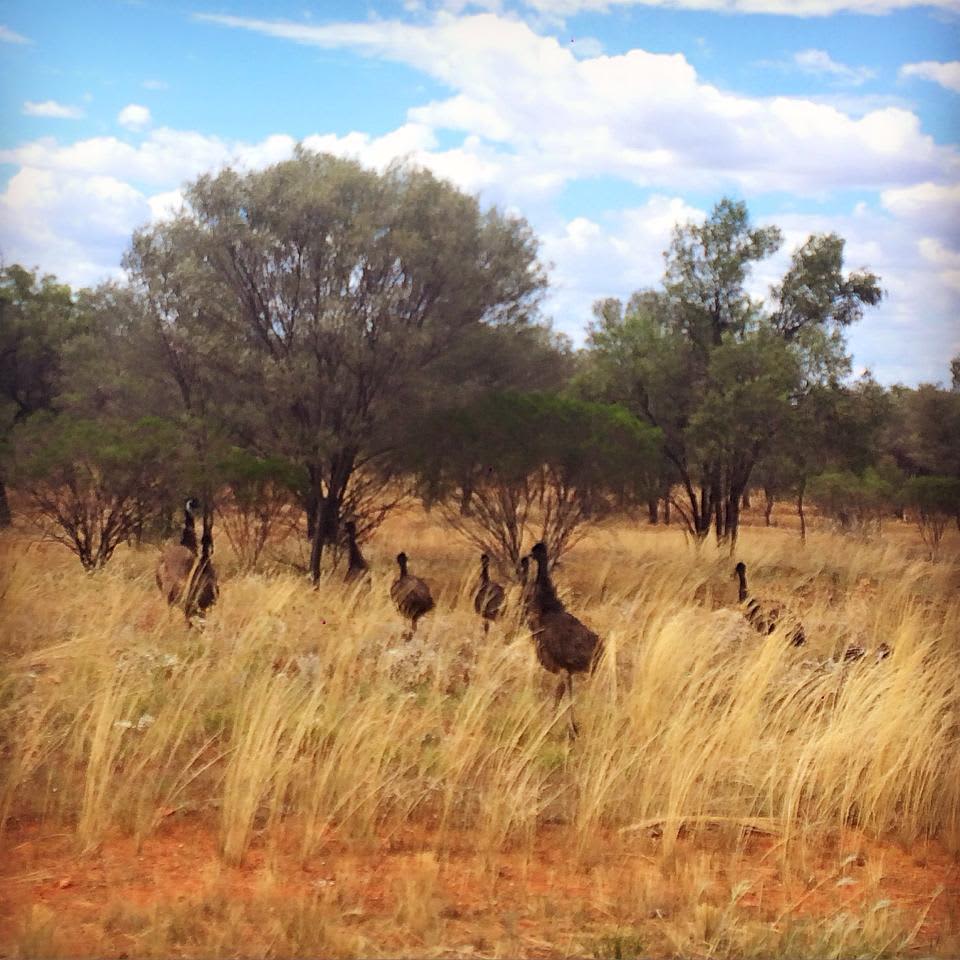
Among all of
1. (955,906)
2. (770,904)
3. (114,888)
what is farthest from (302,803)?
(955,906)

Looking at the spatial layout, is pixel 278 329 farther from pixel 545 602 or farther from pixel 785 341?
pixel 785 341

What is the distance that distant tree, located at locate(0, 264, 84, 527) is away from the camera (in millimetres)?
23500

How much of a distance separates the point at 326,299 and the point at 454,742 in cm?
987

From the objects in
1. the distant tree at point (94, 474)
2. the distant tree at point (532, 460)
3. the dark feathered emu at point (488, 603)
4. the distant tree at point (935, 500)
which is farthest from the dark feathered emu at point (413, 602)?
the distant tree at point (935, 500)

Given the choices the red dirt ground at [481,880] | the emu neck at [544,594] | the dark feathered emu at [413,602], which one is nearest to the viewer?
the red dirt ground at [481,880]

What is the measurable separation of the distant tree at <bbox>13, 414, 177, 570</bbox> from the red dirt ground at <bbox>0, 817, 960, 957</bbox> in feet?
31.0

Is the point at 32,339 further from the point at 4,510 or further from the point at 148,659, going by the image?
the point at 148,659

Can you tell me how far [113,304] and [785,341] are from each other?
46.4 feet

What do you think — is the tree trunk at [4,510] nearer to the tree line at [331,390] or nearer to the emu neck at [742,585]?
the tree line at [331,390]

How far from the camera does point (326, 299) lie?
45.7ft

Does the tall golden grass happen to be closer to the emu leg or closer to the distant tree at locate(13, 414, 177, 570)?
the emu leg

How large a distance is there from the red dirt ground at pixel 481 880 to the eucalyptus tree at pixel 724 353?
50.6ft

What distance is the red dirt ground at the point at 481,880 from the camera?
3.59 meters

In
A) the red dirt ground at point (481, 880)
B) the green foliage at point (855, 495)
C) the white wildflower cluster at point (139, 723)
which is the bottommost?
the red dirt ground at point (481, 880)
